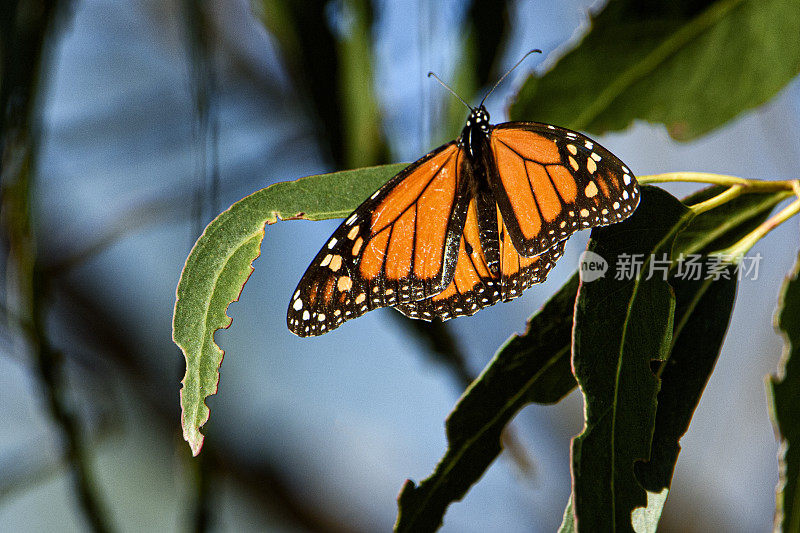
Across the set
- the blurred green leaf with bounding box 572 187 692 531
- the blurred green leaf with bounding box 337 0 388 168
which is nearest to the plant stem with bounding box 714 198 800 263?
the blurred green leaf with bounding box 572 187 692 531

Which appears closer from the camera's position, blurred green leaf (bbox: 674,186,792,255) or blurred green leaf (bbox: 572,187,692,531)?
blurred green leaf (bbox: 572,187,692,531)

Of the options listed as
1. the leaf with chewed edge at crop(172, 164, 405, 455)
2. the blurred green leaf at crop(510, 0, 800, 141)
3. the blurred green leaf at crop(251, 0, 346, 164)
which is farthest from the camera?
the blurred green leaf at crop(251, 0, 346, 164)

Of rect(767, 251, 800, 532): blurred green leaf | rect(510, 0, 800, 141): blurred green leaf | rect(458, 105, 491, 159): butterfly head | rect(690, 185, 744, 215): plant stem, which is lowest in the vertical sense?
rect(767, 251, 800, 532): blurred green leaf

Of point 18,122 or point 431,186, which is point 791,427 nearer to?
point 431,186

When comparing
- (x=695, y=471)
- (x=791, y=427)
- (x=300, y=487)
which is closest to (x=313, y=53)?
(x=791, y=427)

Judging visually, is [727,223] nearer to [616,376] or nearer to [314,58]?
[616,376]

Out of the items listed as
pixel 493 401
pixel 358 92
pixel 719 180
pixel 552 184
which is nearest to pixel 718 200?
pixel 719 180

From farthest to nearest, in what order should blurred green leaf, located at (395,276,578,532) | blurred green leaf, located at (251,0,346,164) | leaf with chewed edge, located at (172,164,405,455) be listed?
blurred green leaf, located at (251,0,346,164) < blurred green leaf, located at (395,276,578,532) < leaf with chewed edge, located at (172,164,405,455)

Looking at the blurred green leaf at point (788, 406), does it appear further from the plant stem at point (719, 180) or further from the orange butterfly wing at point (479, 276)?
the orange butterfly wing at point (479, 276)

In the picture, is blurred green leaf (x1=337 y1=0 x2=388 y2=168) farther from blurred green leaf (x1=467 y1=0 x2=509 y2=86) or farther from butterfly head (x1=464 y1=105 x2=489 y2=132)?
butterfly head (x1=464 y1=105 x2=489 y2=132)
